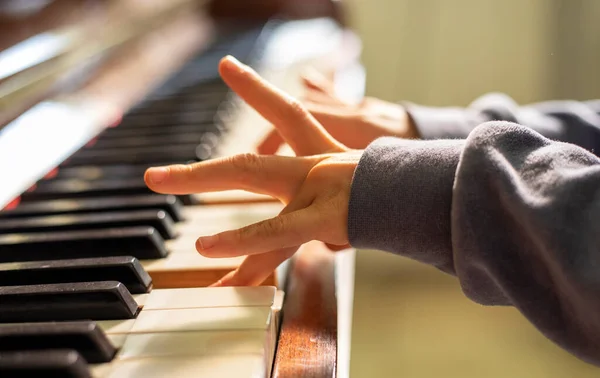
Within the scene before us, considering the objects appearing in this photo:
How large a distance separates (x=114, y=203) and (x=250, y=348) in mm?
354

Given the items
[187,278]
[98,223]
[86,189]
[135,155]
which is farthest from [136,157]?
[187,278]

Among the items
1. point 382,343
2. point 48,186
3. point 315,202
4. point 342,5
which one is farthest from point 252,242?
point 342,5

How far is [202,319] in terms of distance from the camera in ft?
1.72

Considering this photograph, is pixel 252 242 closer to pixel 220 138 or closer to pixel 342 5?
pixel 220 138

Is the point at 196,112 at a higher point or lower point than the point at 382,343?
higher

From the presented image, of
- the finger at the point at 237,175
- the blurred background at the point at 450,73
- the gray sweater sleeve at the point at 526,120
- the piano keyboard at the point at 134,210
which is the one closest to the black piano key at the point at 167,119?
the piano keyboard at the point at 134,210

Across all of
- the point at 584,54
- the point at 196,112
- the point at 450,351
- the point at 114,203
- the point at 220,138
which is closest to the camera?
the point at 114,203

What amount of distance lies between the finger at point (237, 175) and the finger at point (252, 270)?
2.9 inches

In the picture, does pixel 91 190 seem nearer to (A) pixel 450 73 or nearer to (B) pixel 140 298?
(B) pixel 140 298

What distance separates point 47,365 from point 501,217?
0.37m

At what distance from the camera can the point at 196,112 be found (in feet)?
3.79

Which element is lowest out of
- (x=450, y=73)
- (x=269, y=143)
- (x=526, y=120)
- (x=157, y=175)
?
(x=450, y=73)

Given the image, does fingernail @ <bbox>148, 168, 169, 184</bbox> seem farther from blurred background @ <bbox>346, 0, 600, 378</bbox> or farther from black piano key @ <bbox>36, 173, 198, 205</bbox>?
blurred background @ <bbox>346, 0, 600, 378</bbox>

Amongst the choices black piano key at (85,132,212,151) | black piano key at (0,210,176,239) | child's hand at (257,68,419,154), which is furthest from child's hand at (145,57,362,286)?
black piano key at (85,132,212,151)
